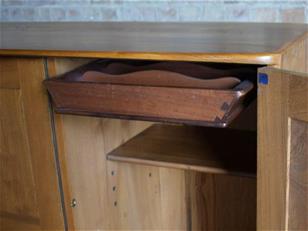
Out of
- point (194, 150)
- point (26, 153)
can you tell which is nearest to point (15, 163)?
point (26, 153)

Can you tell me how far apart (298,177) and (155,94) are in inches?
11.7

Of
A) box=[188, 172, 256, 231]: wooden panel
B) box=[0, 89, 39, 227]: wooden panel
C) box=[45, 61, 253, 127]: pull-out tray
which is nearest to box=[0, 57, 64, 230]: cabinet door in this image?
box=[0, 89, 39, 227]: wooden panel

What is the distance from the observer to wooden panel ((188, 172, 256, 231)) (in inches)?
54.1

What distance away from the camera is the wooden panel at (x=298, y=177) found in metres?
0.80

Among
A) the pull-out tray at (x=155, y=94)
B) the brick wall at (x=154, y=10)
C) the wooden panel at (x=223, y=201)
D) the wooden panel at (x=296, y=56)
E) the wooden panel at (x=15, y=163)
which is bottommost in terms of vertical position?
the wooden panel at (x=223, y=201)

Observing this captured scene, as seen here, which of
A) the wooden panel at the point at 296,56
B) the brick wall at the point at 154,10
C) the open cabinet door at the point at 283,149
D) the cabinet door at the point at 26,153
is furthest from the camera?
the brick wall at the point at 154,10

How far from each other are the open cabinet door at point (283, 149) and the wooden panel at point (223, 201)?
0.48 meters

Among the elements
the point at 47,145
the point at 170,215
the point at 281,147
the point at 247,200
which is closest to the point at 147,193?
the point at 170,215

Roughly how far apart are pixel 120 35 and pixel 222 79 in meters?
0.38

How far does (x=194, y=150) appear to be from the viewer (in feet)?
4.06

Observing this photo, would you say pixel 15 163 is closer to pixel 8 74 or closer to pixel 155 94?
pixel 8 74

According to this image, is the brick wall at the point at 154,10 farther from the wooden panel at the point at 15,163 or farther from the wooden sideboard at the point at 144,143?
the wooden panel at the point at 15,163

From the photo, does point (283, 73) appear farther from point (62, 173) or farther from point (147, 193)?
point (147, 193)

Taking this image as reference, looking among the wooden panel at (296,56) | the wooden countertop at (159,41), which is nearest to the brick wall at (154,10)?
the wooden countertop at (159,41)
